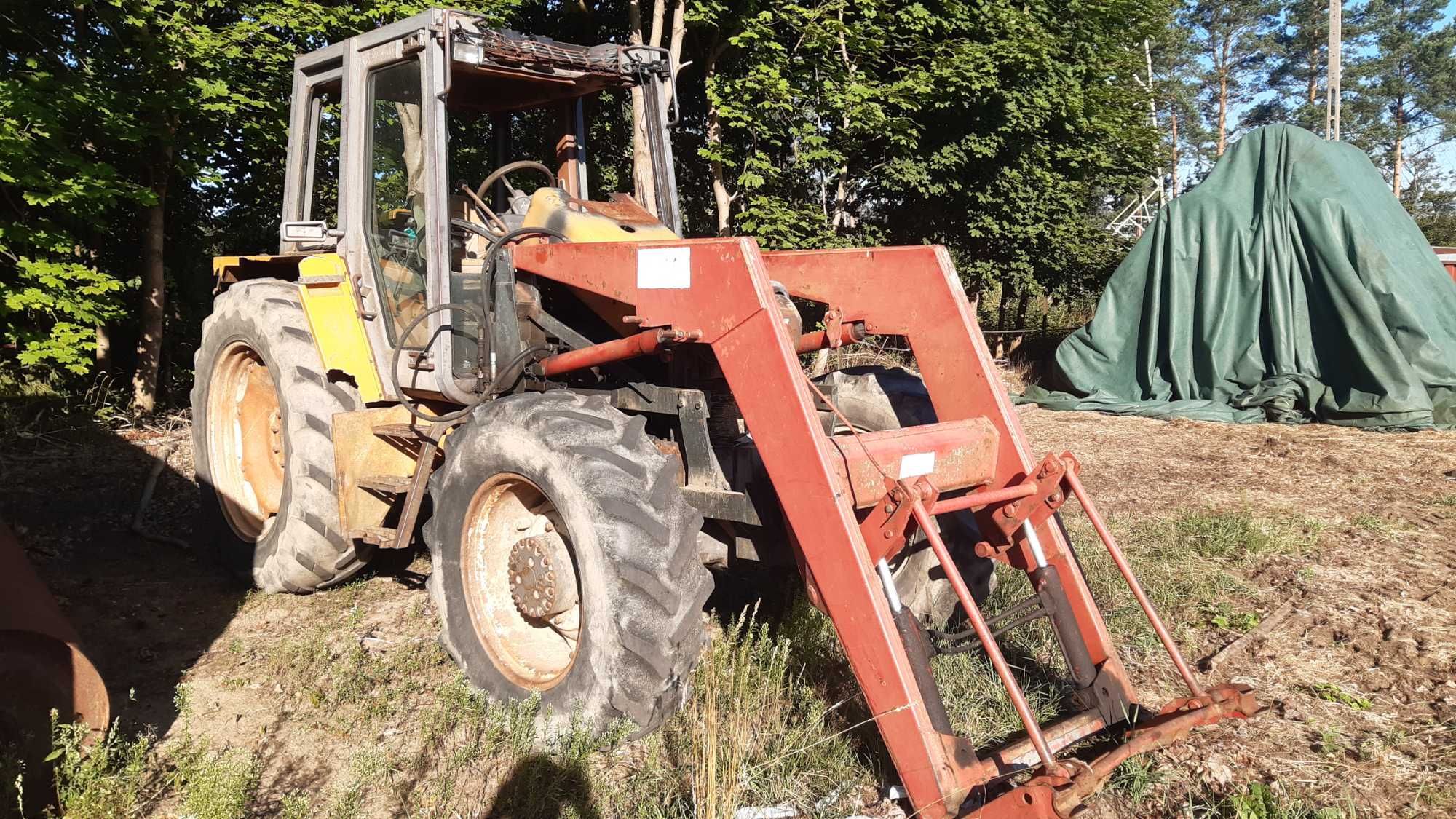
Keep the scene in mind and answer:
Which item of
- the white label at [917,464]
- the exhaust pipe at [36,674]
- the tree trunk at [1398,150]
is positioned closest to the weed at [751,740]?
the white label at [917,464]

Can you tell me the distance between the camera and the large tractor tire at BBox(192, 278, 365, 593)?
4441 millimetres

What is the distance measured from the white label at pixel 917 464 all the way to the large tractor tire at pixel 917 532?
0.79 meters

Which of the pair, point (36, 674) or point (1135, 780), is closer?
point (36, 674)

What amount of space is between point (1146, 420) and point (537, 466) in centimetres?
870

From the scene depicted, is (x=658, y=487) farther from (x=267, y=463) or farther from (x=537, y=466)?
(x=267, y=463)

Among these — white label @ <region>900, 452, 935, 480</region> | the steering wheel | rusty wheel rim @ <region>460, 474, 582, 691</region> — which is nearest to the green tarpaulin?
the steering wheel

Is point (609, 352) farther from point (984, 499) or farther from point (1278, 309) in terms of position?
point (1278, 309)

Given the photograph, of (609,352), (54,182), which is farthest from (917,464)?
(54,182)

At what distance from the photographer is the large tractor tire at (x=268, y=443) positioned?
14.6 feet

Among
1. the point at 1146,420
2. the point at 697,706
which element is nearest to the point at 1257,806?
the point at 697,706

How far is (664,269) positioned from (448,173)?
1276 mm

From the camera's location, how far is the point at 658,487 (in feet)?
10.4

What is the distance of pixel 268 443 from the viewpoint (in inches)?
215

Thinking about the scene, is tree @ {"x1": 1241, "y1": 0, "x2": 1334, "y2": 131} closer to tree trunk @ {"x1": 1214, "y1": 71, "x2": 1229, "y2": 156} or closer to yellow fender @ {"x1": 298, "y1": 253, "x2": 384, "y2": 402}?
tree trunk @ {"x1": 1214, "y1": 71, "x2": 1229, "y2": 156}
